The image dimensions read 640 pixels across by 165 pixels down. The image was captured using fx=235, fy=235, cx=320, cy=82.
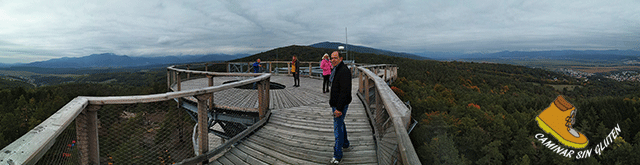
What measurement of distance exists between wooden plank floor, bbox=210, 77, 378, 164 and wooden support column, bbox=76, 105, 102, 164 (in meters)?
1.45

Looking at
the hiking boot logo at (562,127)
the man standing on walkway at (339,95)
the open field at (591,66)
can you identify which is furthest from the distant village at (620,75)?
the man standing on walkway at (339,95)

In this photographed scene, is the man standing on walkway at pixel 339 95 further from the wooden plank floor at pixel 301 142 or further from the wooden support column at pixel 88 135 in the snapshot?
the wooden support column at pixel 88 135

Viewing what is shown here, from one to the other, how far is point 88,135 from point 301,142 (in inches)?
101

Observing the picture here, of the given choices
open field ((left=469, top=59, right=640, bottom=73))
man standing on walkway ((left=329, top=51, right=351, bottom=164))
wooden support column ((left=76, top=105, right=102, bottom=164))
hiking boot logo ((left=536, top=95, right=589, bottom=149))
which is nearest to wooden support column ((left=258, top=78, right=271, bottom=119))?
man standing on walkway ((left=329, top=51, right=351, bottom=164))

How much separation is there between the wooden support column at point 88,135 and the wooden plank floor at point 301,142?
57.2 inches

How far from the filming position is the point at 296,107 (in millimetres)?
6074

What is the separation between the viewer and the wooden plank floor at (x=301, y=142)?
11.1ft

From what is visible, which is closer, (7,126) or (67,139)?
(67,139)

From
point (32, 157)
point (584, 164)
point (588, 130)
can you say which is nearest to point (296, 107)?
point (32, 157)

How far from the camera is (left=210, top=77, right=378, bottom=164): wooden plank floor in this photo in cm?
337

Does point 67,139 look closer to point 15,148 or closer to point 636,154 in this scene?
point 15,148

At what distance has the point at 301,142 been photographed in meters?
3.88

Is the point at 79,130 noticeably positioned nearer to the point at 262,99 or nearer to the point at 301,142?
the point at 301,142

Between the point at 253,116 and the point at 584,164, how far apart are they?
12068mm
